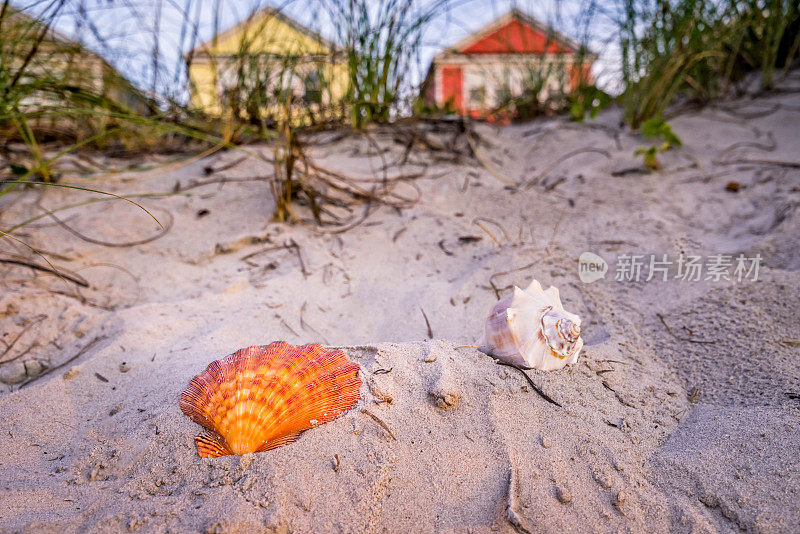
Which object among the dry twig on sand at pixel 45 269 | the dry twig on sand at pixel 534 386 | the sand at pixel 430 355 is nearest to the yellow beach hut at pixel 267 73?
the sand at pixel 430 355

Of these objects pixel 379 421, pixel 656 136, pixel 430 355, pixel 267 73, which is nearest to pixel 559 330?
pixel 430 355

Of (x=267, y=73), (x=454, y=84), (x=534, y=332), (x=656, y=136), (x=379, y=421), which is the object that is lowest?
(x=379, y=421)

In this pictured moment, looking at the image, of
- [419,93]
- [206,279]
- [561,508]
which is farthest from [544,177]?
[561,508]

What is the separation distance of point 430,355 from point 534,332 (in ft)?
0.97

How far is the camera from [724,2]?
9.67 ft

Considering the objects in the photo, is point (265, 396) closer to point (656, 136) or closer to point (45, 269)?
point (45, 269)

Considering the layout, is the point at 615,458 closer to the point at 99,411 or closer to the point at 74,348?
the point at 99,411

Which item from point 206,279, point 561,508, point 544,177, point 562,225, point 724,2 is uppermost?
point 724,2

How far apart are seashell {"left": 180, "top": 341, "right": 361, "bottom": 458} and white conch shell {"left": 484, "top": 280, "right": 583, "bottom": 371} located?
1.38 ft

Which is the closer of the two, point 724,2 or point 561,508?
point 561,508

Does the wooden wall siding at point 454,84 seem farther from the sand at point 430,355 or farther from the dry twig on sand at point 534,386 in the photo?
the dry twig on sand at point 534,386

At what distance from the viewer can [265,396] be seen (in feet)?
3.85

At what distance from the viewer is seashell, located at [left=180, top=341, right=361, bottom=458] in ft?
3.68

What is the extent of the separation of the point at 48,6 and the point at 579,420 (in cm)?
239
